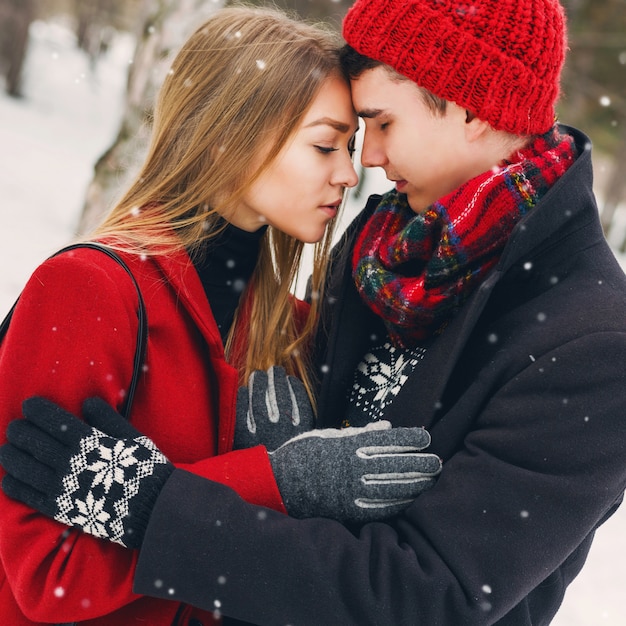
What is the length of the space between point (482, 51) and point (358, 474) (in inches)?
42.9

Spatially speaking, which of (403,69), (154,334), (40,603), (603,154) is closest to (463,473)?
(154,334)

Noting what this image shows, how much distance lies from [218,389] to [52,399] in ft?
1.48

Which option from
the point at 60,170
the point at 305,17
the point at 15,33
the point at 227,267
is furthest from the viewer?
the point at 15,33

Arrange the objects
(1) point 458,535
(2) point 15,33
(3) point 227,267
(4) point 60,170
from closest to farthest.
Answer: (1) point 458,535, (3) point 227,267, (4) point 60,170, (2) point 15,33

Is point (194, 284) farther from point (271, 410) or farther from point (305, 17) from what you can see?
point (305, 17)

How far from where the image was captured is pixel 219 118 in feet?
6.52

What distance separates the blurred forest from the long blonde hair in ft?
7.39

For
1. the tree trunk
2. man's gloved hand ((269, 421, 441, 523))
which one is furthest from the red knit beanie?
the tree trunk

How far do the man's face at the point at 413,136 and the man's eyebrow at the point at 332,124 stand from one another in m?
0.06

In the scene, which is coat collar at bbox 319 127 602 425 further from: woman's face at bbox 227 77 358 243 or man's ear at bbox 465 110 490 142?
woman's face at bbox 227 77 358 243

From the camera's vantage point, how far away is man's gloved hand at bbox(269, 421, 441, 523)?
157 cm

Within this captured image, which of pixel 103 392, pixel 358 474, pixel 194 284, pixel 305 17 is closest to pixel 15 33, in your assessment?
pixel 305 17

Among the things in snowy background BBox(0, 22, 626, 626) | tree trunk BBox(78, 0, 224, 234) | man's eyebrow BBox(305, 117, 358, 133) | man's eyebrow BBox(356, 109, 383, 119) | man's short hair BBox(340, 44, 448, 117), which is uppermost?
man's short hair BBox(340, 44, 448, 117)

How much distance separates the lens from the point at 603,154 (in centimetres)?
1675
